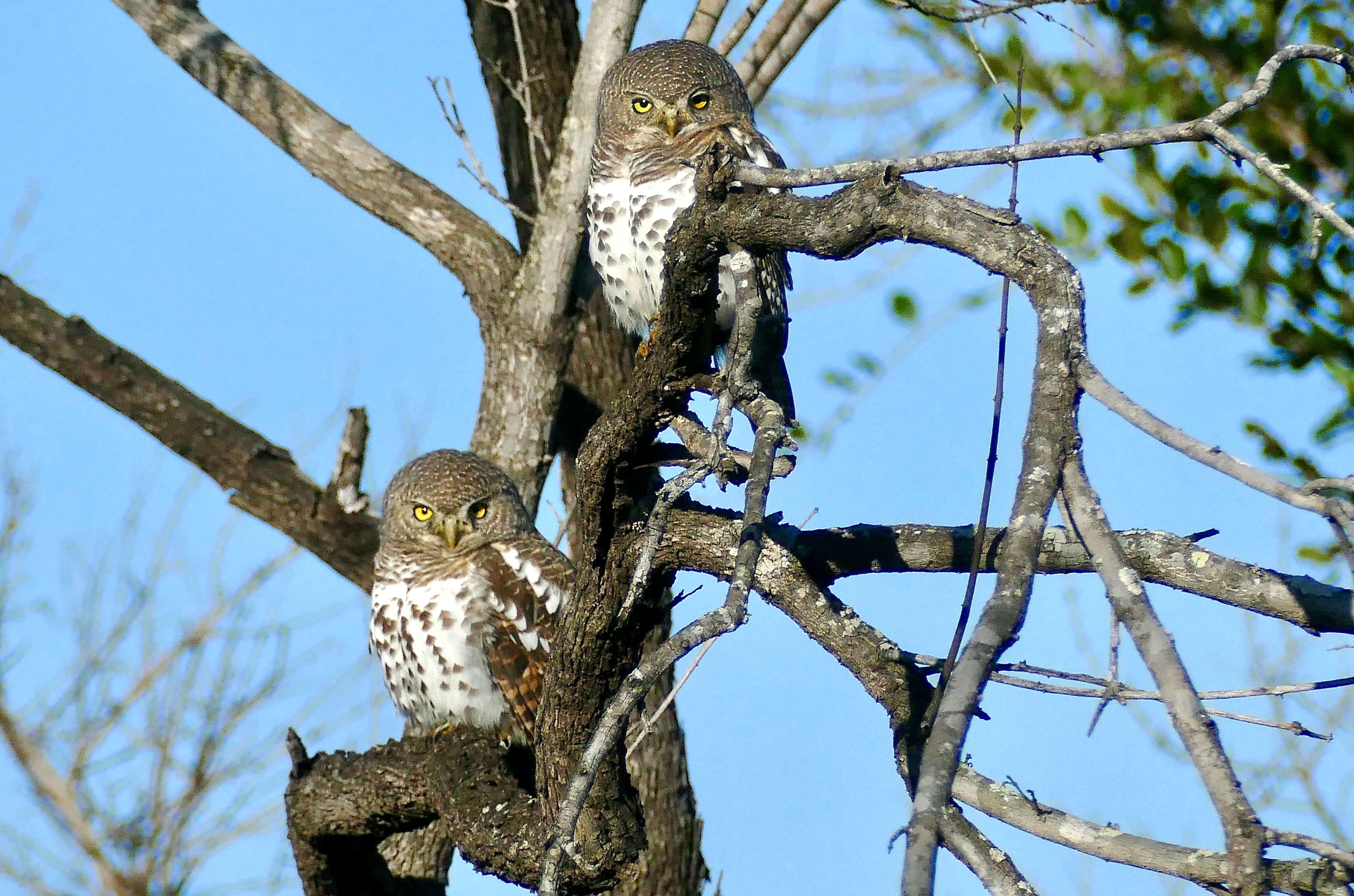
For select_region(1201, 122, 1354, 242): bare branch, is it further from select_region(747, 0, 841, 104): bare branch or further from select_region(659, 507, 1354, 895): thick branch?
select_region(747, 0, 841, 104): bare branch

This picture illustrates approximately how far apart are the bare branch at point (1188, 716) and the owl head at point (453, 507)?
355 centimetres

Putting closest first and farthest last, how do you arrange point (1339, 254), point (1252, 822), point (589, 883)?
point (1252, 822), point (589, 883), point (1339, 254)

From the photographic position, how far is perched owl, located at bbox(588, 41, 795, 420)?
4262 millimetres

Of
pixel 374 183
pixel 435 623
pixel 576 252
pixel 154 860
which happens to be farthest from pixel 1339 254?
pixel 154 860

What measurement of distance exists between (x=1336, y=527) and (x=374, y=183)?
480 centimetres

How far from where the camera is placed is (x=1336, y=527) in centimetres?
156

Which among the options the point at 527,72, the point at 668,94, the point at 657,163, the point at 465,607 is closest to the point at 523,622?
the point at 465,607

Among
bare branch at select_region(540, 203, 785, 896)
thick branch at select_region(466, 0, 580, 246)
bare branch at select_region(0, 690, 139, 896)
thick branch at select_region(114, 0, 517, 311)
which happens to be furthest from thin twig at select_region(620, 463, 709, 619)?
bare branch at select_region(0, 690, 139, 896)

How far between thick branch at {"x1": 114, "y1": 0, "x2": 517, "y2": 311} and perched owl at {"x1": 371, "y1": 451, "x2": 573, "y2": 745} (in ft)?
3.22

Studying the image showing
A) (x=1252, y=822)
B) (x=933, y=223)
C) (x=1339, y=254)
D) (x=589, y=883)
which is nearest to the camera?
(x=1252, y=822)

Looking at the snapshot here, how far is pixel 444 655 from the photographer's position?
4.24m

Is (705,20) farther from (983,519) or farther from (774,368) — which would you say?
(983,519)

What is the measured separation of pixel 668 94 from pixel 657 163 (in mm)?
410

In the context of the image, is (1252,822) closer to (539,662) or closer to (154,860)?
(539,662)
